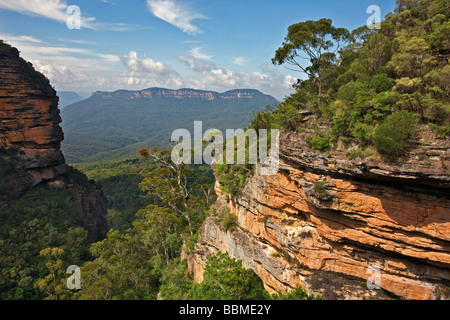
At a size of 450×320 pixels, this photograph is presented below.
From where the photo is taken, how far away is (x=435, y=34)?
1128 centimetres

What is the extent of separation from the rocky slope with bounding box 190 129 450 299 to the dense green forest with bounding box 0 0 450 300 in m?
0.69

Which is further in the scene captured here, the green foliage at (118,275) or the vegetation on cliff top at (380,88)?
the green foliage at (118,275)

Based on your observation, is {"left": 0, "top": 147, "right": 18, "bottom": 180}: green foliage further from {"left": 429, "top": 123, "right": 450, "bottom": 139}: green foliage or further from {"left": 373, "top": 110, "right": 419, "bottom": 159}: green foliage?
{"left": 429, "top": 123, "right": 450, "bottom": 139}: green foliage

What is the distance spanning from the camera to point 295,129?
38.8ft

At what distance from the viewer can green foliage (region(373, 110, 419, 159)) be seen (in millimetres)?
8117

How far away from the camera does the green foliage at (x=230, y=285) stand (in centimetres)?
1298

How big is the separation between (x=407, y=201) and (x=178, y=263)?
19151 mm

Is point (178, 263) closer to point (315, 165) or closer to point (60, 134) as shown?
point (315, 165)

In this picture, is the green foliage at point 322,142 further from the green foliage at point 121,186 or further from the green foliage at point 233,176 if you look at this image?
the green foliage at point 121,186

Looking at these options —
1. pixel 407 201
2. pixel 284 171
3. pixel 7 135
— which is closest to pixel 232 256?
pixel 284 171

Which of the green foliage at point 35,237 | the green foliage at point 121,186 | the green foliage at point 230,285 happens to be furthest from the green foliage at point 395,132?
the green foliage at point 121,186

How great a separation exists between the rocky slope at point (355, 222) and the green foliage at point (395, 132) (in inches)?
16.3

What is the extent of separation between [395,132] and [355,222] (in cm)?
394

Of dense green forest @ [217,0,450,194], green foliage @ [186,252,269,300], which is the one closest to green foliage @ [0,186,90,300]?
green foliage @ [186,252,269,300]
